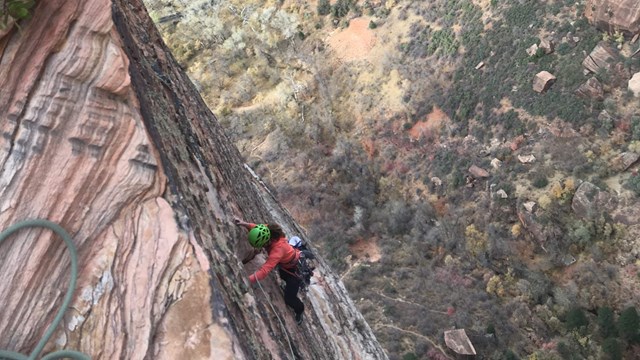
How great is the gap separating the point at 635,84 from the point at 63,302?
3003cm

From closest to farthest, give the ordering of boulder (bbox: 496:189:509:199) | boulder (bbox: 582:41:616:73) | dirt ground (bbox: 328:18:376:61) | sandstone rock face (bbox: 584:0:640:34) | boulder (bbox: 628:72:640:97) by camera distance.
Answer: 1. boulder (bbox: 628:72:640:97)
2. sandstone rock face (bbox: 584:0:640:34)
3. boulder (bbox: 496:189:509:199)
4. boulder (bbox: 582:41:616:73)
5. dirt ground (bbox: 328:18:376:61)

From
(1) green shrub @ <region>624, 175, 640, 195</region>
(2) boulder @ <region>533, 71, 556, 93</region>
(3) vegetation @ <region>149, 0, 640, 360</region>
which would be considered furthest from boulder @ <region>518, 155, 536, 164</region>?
(1) green shrub @ <region>624, 175, 640, 195</region>

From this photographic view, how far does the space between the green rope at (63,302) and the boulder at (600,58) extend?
1210 inches

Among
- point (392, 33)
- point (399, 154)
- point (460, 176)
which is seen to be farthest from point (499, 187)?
point (392, 33)

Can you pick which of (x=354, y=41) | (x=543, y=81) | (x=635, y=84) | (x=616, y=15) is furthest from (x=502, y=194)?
(x=354, y=41)

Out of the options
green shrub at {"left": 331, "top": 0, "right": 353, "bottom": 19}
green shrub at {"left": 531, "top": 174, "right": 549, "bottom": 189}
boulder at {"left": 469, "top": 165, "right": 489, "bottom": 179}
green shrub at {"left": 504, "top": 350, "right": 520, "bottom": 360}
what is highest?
green shrub at {"left": 331, "top": 0, "right": 353, "bottom": 19}

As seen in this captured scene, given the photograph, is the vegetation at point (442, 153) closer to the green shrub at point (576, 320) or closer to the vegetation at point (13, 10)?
the green shrub at point (576, 320)

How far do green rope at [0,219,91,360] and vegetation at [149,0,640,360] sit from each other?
58.4ft

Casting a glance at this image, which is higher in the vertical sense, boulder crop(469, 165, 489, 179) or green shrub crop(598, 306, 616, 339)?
boulder crop(469, 165, 489, 179)

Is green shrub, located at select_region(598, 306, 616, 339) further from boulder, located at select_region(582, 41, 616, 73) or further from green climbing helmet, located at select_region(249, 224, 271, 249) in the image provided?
green climbing helmet, located at select_region(249, 224, 271, 249)

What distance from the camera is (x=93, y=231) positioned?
4719mm

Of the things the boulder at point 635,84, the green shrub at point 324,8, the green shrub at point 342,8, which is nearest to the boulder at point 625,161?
the boulder at point 635,84

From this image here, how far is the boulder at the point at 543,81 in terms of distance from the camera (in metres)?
30.1

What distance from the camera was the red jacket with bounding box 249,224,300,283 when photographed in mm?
6503
